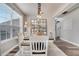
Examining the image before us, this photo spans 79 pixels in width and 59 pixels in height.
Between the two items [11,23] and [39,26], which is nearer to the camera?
[11,23]

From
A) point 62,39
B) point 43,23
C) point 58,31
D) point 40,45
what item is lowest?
point 40,45

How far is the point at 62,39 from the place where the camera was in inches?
86.0

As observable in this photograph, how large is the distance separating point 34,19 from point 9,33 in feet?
1.63

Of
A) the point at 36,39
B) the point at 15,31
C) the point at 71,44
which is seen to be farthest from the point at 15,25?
the point at 71,44

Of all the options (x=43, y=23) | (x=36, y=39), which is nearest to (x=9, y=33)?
(x=43, y=23)

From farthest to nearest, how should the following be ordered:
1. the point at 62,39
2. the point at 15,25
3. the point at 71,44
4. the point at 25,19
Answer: the point at 71,44, the point at 62,39, the point at 15,25, the point at 25,19

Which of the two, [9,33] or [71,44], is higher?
[9,33]

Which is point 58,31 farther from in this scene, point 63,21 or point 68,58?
point 68,58

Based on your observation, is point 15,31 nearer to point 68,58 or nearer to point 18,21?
point 18,21

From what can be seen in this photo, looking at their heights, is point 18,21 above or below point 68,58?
above

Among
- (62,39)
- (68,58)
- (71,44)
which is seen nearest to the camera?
(68,58)

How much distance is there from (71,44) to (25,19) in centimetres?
113

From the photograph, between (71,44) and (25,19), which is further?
(71,44)

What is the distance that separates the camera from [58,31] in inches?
82.4
